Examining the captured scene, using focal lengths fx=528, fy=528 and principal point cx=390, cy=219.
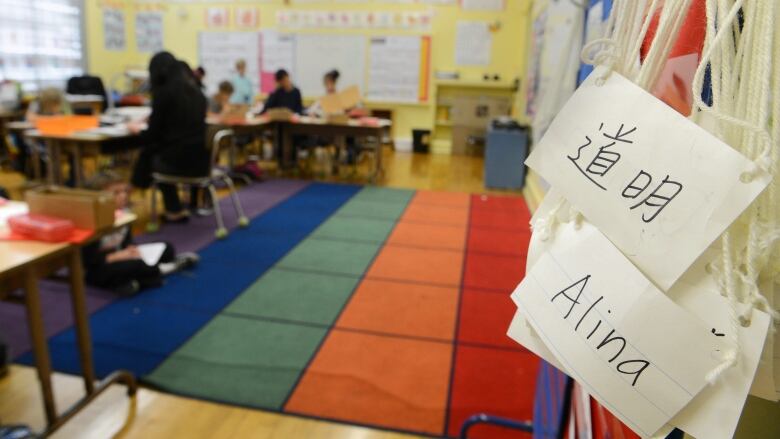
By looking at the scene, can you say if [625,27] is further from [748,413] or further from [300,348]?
[300,348]

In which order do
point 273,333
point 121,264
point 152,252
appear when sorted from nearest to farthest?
point 273,333 → point 121,264 → point 152,252

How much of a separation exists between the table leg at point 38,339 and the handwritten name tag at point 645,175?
1.61 metres

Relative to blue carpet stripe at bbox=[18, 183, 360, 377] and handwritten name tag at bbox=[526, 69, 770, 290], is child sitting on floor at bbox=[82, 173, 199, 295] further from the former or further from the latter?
handwritten name tag at bbox=[526, 69, 770, 290]

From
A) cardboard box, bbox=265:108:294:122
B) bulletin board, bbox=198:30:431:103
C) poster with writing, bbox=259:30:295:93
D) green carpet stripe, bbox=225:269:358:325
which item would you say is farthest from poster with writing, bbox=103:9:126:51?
green carpet stripe, bbox=225:269:358:325

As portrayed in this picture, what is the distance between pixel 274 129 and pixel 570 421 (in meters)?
5.67

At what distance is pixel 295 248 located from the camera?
366 cm

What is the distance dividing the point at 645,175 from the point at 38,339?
1.79m

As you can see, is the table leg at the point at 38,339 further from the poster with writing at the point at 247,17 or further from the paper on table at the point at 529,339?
the poster with writing at the point at 247,17

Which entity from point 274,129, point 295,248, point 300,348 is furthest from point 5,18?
point 300,348

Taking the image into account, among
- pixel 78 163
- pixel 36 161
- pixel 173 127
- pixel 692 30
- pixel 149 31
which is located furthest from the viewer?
pixel 149 31

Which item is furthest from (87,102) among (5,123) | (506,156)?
(506,156)

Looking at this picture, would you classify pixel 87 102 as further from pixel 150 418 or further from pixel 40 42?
pixel 150 418

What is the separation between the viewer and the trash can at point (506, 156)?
19.2 ft

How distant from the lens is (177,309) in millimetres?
2635
